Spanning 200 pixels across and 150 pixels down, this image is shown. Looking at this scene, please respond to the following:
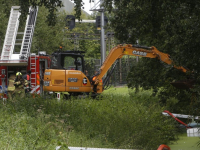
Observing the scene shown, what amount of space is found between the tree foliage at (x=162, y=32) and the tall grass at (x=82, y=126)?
180cm

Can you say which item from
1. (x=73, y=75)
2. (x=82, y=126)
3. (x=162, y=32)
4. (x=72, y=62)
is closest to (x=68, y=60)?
(x=72, y=62)

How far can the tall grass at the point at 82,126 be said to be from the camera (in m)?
8.62

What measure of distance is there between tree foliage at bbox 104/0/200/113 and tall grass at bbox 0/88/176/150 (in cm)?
180

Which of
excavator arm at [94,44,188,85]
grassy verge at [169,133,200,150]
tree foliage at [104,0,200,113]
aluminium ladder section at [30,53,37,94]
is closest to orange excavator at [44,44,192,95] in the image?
excavator arm at [94,44,188,85]

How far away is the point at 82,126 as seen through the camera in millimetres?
11148

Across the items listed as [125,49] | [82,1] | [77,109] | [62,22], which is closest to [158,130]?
[77,109]

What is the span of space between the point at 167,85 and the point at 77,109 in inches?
229

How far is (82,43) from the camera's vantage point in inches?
2913

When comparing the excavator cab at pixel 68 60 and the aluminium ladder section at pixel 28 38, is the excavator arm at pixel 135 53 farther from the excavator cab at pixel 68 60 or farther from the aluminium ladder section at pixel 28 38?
the aluminium ladder section at pixel 28 38

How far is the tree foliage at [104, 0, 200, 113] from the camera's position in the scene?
11720mm

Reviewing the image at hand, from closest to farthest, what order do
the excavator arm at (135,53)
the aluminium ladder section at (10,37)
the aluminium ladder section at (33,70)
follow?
the excavator arm at (135,53), the aluminium ladder section at (10,37), the aluminium ladder section at (33,70)

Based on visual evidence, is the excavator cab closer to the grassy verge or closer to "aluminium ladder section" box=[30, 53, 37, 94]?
"aluminium ladder section" box=[30, 53, 37, 94]

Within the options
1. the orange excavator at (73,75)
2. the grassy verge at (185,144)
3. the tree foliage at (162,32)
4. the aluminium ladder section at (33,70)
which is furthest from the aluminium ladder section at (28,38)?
the grassy verge at (185,144)

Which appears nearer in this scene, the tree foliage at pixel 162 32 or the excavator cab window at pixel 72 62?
the tree foliage at pixel 162 32
